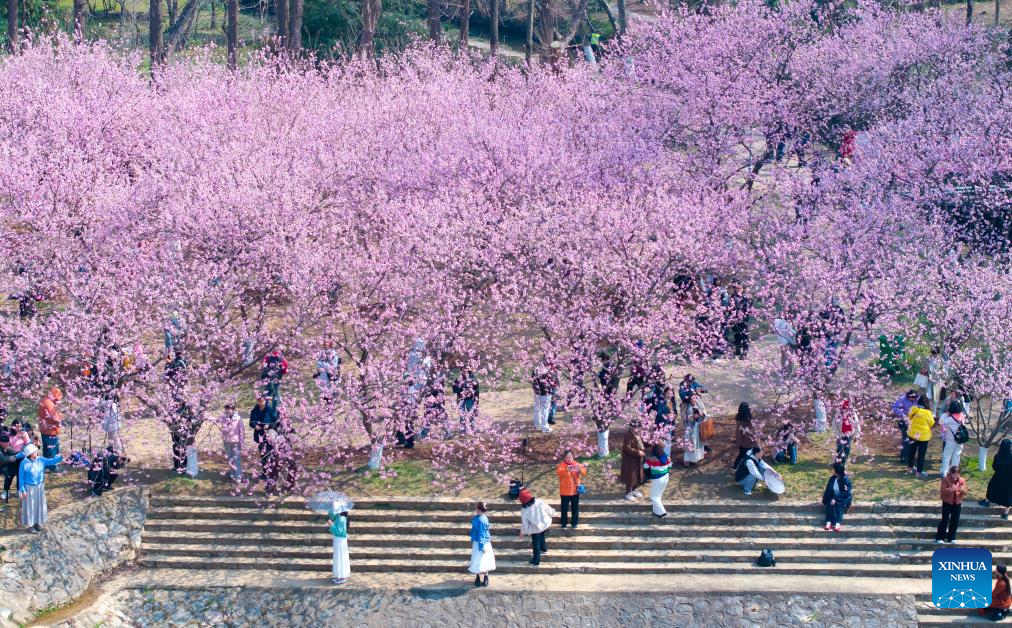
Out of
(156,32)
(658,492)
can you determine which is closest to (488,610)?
(658,492)

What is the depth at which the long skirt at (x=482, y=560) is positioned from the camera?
64.4 ft

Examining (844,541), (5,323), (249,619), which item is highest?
(5,323)

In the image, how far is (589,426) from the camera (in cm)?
2484

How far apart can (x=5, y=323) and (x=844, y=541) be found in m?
16.9

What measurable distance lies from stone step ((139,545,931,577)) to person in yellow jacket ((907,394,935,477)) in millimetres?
2748

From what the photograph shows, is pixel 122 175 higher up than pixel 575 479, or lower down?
higher up

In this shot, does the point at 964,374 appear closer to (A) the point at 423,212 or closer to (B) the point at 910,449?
(B) the point at 910,449

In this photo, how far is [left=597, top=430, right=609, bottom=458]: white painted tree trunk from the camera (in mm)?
23156

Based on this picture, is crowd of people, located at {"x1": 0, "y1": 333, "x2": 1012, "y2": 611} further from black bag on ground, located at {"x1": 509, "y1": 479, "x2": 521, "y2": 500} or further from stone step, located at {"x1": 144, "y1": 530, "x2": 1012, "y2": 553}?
black bag on ground, located at {"x1": 509, "y1": 479, "x2": 521, "y2": 500}

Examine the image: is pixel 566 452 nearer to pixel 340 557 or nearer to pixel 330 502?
pixel 330 502

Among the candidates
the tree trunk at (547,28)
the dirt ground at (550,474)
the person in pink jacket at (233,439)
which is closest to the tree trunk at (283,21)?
the tree trunk at (547,28)

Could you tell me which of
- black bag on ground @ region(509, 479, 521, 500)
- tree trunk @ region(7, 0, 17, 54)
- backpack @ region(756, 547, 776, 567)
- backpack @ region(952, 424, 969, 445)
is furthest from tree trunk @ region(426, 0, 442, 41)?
backpack @ region(756, 547, 776, 567)

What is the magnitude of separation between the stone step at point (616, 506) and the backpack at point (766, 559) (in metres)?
1.12

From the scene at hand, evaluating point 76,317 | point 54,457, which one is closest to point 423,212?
point 76,317
